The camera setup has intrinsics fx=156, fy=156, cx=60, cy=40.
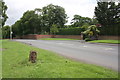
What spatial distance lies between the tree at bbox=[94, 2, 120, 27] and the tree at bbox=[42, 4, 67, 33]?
2714 cm

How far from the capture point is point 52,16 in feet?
197

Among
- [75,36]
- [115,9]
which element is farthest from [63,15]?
[115,9]

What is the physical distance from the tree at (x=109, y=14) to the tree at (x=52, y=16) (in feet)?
89.0

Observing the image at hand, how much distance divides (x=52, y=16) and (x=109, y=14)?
3095cm

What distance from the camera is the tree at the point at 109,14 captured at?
3200cm

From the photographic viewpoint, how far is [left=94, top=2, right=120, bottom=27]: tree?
105 ft

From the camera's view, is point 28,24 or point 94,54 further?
point 28,24

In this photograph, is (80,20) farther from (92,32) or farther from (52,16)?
(92,32)

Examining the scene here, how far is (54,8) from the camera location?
60.4 m

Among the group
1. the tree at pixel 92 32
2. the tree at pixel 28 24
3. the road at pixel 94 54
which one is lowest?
the road at pixel 94 54

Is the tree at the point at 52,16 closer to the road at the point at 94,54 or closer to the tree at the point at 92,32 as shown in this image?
the tree at the point at 92,32

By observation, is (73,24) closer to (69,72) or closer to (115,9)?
(115,9)

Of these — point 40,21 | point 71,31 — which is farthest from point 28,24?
point 71,31

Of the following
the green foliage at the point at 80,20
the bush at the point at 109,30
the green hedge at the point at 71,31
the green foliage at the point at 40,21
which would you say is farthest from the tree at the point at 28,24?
the bush at the point at 109,30
